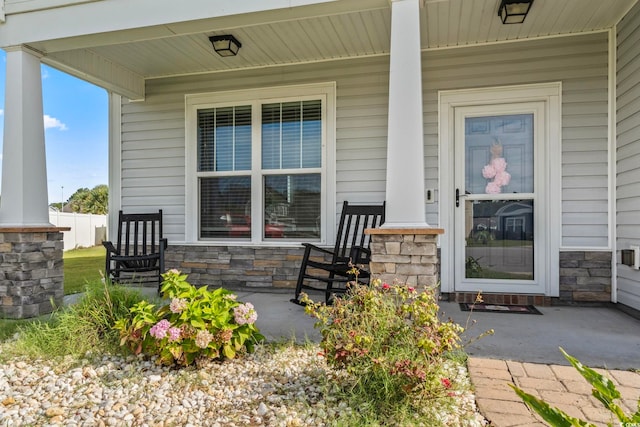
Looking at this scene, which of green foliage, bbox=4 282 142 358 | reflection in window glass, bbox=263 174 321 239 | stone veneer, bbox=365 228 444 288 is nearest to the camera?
green foliage, bbox=4 282 142 358

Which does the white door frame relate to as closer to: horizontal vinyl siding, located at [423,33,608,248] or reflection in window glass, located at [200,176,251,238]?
horizontal vinyl siding, located at [423,33,608,248]

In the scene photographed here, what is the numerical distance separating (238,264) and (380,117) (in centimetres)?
217

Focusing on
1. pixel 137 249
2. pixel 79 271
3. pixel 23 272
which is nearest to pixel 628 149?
pixel 137 249

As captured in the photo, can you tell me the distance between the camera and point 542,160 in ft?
11.6

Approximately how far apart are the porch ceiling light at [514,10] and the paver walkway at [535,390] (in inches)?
98.3

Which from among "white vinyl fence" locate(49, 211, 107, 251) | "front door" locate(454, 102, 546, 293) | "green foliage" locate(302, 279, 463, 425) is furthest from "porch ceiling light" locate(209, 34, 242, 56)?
"white vinyl fence" locate(49, 211, 107, 251)

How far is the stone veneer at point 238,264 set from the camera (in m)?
4.12

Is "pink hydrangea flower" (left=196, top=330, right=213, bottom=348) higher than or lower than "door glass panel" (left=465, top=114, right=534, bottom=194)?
lower

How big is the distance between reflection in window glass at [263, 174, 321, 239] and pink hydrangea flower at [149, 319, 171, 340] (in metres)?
2.26

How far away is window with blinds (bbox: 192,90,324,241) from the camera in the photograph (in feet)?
13.6

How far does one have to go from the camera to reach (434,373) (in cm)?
159

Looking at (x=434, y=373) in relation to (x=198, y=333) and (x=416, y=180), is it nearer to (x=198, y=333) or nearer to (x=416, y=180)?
(x=198, y=333)

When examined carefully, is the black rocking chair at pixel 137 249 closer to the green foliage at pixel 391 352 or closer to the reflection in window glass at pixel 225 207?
the reflection in window glass at pixel 225 207

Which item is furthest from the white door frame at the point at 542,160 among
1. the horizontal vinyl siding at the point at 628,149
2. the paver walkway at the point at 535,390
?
Result: the paver walkway at the point at 535,390
